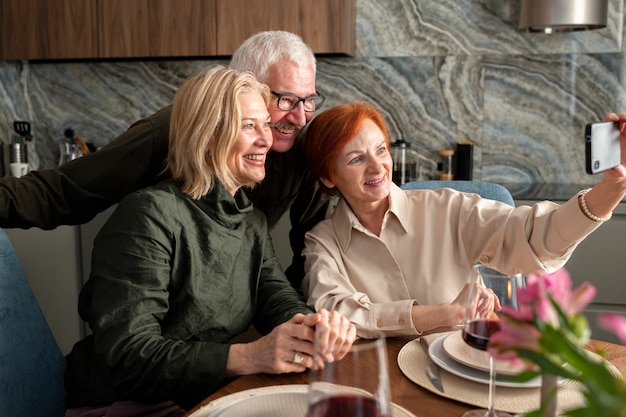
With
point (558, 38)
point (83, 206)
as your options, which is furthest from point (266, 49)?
point (558, 38)

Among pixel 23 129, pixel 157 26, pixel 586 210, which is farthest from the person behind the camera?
pixel 23 129

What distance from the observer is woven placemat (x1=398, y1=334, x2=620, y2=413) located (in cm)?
102

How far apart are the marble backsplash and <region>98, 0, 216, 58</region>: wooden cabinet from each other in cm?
29

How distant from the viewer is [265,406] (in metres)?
0.98

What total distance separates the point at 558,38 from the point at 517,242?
2.16 metres

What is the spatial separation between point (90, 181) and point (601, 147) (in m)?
1.22

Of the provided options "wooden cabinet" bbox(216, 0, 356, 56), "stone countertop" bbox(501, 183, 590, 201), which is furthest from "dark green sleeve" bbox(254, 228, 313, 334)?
"wooden cabinet" bbox(216, 0, 356, 56)

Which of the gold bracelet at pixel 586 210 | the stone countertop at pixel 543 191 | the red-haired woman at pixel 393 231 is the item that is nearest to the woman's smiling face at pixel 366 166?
the red-haired woman at pixel 393 231

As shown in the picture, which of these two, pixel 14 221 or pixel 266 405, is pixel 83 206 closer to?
pixel 14 221

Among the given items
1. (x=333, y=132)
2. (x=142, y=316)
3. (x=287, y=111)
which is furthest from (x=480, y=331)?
(x=287, y=111)

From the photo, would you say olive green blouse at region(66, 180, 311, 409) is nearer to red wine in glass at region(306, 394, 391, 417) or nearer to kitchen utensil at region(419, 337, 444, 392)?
kitchen utensil at region(419, 337, 444, 392)

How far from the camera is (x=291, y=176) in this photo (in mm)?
2018

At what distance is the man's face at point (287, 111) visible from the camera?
193cm

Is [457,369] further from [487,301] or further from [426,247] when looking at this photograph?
[426,247]
